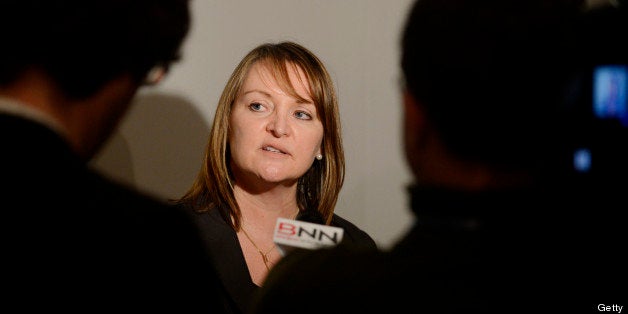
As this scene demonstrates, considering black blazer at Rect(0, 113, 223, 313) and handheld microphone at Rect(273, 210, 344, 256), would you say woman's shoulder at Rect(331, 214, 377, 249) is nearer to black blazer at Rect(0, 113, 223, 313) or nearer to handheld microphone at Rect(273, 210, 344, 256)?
handheld microphone at Rect(273, 210, 344, 256)

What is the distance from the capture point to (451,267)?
2.49 feet

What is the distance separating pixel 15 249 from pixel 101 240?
78 mm

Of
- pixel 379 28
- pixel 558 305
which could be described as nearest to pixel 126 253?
pixel 558 305

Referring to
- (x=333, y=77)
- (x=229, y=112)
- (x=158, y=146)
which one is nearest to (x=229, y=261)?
(x=229, y=112)

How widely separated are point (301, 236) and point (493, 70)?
60 cm

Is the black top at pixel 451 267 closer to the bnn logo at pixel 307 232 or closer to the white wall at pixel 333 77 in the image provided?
the bnn logo at pixel 307 232

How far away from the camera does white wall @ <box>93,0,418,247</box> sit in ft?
7.20

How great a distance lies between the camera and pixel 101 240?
26.8 inches

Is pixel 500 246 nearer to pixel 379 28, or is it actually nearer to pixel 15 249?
pixel 15 249

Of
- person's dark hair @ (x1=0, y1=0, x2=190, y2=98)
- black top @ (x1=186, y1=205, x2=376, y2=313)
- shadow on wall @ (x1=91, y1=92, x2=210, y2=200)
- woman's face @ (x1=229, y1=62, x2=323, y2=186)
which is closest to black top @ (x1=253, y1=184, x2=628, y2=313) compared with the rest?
person's dark hair @ (x1=0, y1=0, x2=190, y2=98)

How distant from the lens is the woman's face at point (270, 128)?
6.31 feet

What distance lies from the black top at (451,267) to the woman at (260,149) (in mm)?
1097

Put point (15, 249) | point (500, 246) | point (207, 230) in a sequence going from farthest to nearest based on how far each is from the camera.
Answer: point (207, 230) → point (500, 246) → point (15, 249)

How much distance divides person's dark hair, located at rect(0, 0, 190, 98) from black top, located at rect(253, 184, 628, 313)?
289 mm
